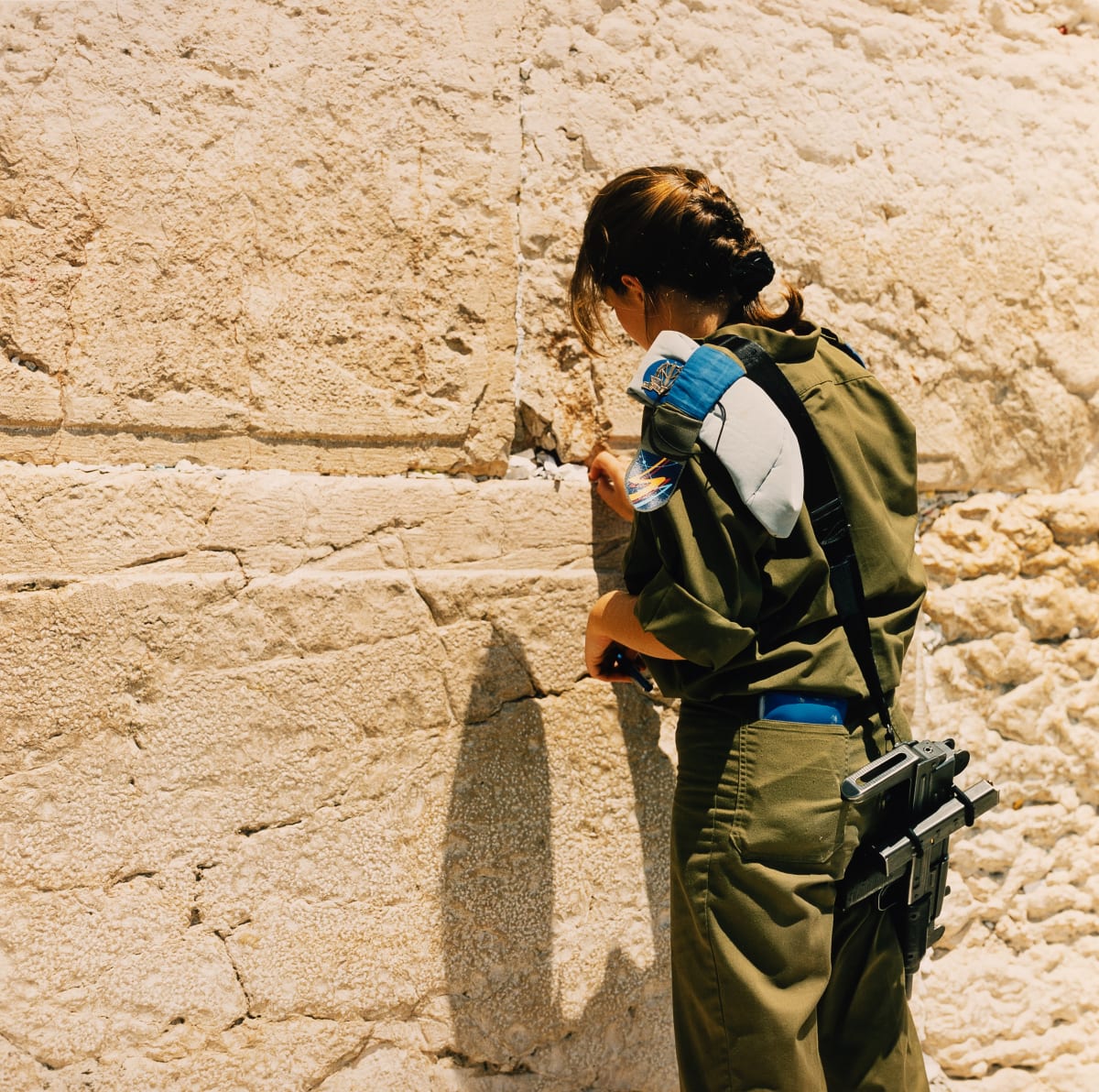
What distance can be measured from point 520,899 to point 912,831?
69 centimetres

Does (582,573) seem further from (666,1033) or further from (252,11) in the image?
(252,11)

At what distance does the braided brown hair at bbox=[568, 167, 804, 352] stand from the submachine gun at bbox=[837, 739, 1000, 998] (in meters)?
0.64

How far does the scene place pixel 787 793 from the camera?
1302mm

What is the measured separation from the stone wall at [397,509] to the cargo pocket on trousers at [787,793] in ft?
1.68

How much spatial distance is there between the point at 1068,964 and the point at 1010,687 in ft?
2.01

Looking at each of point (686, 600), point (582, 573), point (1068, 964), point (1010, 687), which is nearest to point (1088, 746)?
point (1010, 687)

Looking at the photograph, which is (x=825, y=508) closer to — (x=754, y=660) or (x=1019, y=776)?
(x=754, y=660)

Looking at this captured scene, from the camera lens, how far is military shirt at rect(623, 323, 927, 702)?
4.06 ft

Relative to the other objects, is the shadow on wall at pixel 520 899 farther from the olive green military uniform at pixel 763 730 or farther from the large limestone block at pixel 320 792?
the olive green military uniform at pixel 763 730

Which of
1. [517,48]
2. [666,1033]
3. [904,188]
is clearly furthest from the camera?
[904,188]

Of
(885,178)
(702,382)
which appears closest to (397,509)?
(702,382)

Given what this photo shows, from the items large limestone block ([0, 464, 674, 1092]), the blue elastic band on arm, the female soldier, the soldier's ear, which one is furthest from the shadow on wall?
the blue elastic band on arm

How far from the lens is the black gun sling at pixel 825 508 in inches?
51.6

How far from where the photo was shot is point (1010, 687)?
213cm
